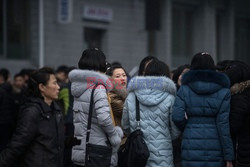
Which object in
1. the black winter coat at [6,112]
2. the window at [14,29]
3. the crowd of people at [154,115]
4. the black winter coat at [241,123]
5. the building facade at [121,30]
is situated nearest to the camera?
the crowd of people at [154,115]

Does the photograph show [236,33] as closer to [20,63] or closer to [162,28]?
[162,28]

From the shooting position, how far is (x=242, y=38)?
2303 centimetres

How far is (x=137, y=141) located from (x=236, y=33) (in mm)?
18245

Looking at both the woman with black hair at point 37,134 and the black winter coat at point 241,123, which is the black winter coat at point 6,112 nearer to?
the woman with black hair at point 37,134

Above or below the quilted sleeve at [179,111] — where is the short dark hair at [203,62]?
above

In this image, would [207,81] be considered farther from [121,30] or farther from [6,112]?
[121,30]

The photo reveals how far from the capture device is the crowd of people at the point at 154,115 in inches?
183

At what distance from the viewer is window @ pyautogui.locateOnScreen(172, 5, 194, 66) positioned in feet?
62.0

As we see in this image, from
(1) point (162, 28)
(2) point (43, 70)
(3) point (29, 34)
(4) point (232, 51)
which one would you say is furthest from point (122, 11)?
(2) point (43, 70)

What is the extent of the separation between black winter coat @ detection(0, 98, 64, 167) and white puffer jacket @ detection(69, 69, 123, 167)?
27 cm

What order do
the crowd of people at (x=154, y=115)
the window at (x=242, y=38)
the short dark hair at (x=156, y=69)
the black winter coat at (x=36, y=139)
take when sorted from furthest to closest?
the window at (x=242, y=38), the short dark hair at (x=156, y=69), the crowd of people at (x=154, y=115), the black winter coat at (x=36, y=139)

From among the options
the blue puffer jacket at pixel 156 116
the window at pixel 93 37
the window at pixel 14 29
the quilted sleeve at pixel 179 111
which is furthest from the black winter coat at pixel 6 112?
the window at pixel 93 37

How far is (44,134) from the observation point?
459cm

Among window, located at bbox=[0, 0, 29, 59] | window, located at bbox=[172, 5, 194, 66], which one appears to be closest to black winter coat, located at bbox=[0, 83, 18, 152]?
window, located at bbox=[0, 0, 29, 59]
